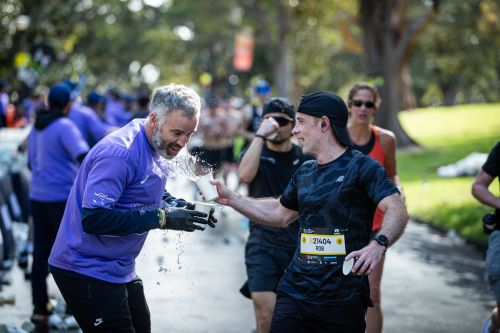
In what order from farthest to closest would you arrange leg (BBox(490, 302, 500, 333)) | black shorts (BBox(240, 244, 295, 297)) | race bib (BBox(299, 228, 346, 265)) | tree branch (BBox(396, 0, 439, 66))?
tree branch (BBox(396, 0, 439, 66)), leg (BBox(490, 302, 500, 333)), black shorts (BBox(240, 244, 295, 297)), race bib (BBox(299, 228, 346, 265))

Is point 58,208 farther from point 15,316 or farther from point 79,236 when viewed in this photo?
point 79,236

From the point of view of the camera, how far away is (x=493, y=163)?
6.25 meters

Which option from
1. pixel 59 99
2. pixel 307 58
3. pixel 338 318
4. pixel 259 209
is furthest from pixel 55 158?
pixel 307 58

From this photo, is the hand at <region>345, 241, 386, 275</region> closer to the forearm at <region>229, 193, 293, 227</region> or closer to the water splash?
the forearm at <region>229, 193, 293, 227</region>

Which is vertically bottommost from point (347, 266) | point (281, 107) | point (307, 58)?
point (347, 266)

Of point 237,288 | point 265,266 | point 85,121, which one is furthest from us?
point 85,121

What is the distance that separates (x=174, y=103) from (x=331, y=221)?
103 cm

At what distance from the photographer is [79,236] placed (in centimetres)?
456

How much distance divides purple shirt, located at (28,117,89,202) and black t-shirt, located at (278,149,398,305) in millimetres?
3970

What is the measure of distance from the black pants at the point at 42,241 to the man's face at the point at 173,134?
3928 mm

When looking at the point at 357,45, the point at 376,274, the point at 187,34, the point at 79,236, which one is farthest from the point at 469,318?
the point at 187,34

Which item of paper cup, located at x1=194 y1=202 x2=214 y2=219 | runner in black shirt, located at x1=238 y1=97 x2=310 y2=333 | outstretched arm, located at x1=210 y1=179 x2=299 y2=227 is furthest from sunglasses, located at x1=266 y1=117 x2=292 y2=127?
paper cup, located at x1=194 y1=202 x2=214 y2=219

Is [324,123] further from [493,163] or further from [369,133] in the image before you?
[369,133]

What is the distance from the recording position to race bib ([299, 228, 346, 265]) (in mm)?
4625
